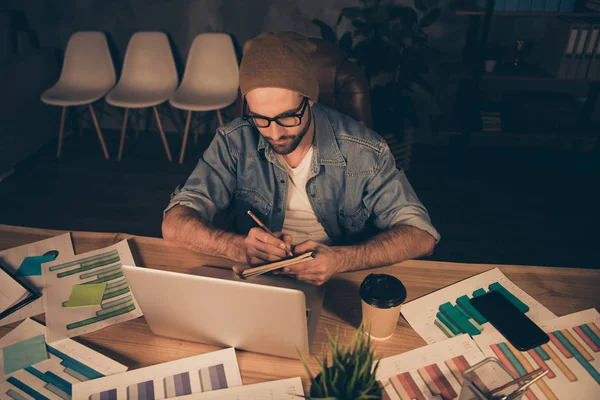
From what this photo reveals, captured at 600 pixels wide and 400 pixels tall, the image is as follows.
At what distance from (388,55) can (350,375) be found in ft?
7.92

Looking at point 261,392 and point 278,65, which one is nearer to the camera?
point 261,392

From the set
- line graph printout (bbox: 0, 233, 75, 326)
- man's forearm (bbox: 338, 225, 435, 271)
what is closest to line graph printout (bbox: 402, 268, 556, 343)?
man's forearm (bbox: 338, 225, 435, 271)

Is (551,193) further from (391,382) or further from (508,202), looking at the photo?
(391,382)

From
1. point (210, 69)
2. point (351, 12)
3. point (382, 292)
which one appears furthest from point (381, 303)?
point (210, 69)

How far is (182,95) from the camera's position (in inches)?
134

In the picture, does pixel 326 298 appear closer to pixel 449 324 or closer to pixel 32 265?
pixel 449 324

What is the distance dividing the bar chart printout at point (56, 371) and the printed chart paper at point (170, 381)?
26 millimetres

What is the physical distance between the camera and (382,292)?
38.4 inches

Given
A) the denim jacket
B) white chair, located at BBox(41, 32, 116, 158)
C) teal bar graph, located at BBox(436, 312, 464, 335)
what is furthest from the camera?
white chair, located at BBox(41, 32, 116, 158)

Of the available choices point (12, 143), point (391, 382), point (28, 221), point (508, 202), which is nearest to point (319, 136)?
point (391, 382)

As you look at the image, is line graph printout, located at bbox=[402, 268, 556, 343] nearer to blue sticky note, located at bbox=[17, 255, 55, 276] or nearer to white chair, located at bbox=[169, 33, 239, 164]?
blue sticky note, located at bbox=[17, 255, 55, 276]

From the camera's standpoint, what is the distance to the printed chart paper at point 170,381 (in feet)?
3.08

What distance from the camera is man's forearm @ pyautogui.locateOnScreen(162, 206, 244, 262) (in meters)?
1.26

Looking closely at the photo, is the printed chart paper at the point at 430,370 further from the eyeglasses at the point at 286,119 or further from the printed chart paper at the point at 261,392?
the eyeglasses at the point at 286,119
